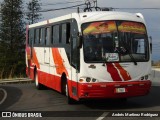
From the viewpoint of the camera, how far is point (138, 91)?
1462 cm

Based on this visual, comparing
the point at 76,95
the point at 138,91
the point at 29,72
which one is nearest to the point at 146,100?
the point at 138,91

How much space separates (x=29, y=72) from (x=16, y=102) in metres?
8.31

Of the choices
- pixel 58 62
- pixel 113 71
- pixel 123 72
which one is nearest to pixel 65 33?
pixel 58 62

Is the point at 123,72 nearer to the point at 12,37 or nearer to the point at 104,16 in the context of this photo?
the point at 104,16

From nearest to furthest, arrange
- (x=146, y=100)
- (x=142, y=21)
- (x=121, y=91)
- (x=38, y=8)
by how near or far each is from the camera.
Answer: (x=121, y=91)
(x=142, y=21)
(x=146, y=100)
(x=38, y=8)

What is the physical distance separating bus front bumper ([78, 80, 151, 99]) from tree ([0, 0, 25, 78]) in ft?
212

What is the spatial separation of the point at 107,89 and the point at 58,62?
3.82 metres

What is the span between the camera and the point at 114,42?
1455 cm

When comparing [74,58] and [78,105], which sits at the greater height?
[74,58]

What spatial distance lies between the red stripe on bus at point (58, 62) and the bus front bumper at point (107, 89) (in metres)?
2.14

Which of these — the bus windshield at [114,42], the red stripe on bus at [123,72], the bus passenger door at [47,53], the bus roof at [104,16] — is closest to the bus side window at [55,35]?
the bus passenger door at [47,53]

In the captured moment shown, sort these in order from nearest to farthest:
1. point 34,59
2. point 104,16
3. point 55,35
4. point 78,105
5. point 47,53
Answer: point 104,16 → point 78,105 → point 55,35 → point 47,53 → point 34,59

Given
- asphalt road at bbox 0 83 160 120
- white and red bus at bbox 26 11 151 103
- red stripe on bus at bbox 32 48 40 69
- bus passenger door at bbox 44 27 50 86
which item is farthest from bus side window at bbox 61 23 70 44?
red stripe on bus at bbox 32 48 40 69

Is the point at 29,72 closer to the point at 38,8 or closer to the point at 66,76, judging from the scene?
the point at 66,76
